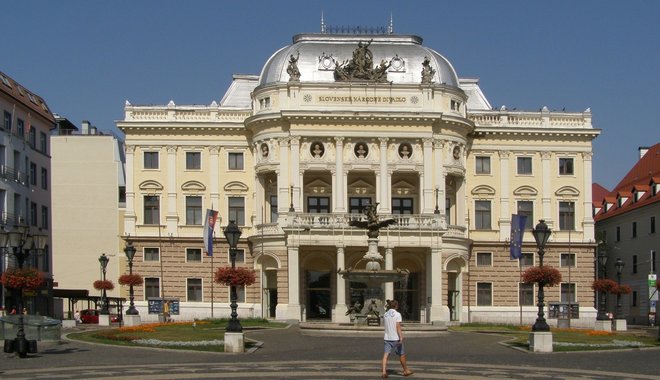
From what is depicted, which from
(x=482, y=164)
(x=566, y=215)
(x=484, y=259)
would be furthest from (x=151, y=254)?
(x=566, y=215)

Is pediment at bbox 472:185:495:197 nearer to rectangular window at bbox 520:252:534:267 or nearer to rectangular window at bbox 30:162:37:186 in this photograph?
rectangular window at bbox 520:252:534:267

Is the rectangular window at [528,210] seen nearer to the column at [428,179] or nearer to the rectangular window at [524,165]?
the rectangular window at [524,165]

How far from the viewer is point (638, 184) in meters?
107

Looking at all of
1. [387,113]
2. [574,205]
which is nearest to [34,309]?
[387,113]

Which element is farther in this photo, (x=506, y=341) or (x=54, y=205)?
(x=54, y=205)

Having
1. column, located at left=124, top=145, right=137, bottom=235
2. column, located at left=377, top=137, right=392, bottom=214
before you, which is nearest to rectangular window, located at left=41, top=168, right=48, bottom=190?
column, located at left=124, top=145, right=137, bottom=235

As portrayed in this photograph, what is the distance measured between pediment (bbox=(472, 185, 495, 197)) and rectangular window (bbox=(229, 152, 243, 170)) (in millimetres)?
18095

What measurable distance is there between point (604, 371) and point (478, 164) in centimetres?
5654

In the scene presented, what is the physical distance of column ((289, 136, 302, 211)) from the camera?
287ft

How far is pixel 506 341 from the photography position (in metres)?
55.5

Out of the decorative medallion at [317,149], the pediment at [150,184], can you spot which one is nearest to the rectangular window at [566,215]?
the decorative medallion at [317,149]

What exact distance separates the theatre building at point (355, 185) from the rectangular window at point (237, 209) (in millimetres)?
129

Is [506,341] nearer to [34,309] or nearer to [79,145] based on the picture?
[34,309]

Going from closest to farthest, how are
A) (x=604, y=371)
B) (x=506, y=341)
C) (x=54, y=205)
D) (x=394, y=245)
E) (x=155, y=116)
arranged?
(x=604, y=371), (x=506, y=341), (x=394, y=245), (x=155, y=116), (x=54, y=205)
